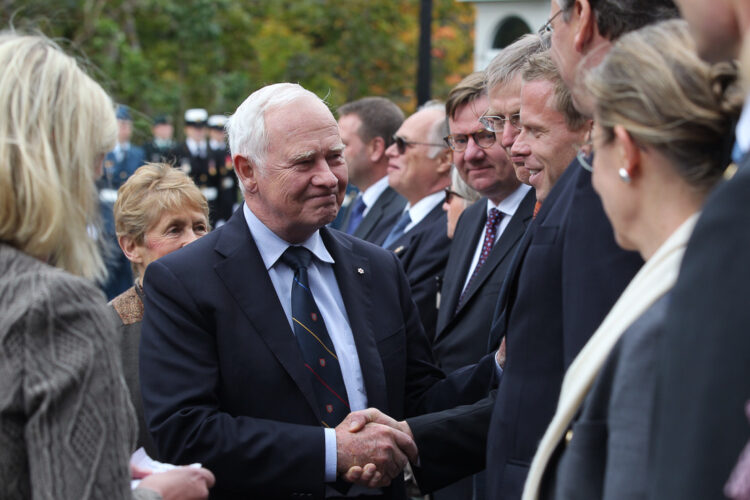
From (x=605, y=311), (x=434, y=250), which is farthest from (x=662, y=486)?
(x=434, y=250)

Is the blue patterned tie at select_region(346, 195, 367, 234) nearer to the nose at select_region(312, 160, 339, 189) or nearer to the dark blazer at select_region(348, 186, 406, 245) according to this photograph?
Answer: the dark blazer at select_region(348, 186, 406, 245)

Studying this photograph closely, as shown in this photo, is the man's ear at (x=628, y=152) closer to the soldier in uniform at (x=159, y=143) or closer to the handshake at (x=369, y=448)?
the handshake at (x=369, y=448)

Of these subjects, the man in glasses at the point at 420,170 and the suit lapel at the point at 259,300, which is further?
the man in glasses at the point at 420,170

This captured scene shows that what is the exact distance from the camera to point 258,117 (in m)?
3.33

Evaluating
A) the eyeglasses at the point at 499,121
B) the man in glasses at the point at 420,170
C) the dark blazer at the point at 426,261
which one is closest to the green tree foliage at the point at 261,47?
the man in glasses at the point at 420,170

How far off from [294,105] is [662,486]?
216 centimetres

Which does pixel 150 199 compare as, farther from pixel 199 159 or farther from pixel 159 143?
pixel 159 143

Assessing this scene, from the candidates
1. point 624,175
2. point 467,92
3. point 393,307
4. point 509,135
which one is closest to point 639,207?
point 624,175

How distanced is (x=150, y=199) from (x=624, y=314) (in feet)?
9.74

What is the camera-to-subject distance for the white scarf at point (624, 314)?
5.90 feet

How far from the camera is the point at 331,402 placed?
316 cm

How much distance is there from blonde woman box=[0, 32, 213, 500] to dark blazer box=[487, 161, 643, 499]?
3.26 feet

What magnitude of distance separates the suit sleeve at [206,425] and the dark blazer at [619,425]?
126cm

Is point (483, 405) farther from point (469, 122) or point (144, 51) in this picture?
point (144, 51)
